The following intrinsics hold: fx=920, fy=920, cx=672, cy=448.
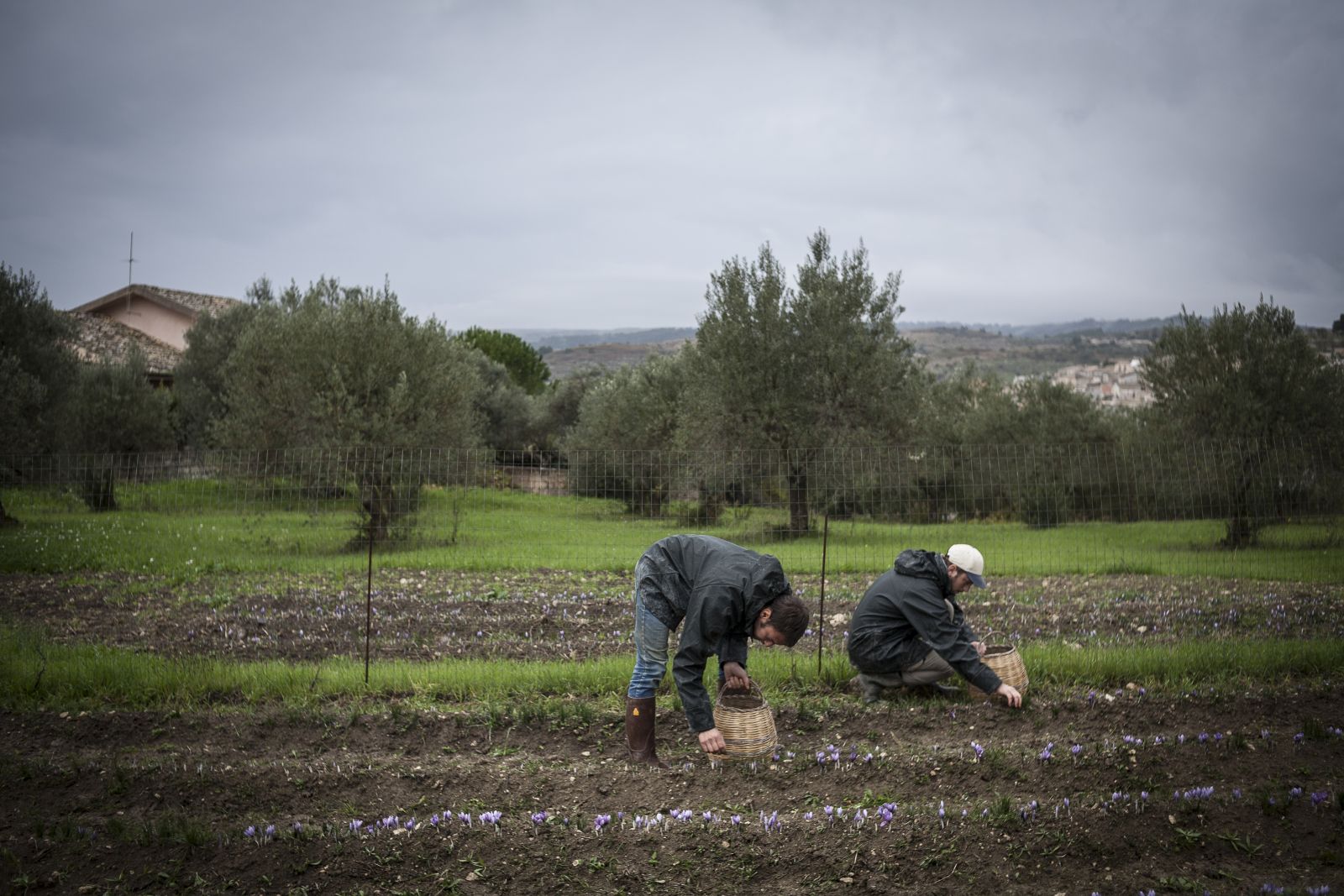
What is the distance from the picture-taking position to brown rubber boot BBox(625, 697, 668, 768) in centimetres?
644

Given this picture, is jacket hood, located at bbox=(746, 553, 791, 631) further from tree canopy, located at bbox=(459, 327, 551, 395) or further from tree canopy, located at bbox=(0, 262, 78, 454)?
tree canopy, located at bbox=(459, 327, 551, 395)

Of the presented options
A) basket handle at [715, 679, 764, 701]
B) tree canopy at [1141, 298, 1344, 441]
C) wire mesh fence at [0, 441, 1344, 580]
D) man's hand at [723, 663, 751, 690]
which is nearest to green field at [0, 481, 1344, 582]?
wire mesh fence at [0, 441, 1344, 580]

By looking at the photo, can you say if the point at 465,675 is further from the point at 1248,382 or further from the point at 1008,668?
the point at 1248,382

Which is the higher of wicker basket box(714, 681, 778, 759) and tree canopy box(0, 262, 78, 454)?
tree canopy box(0, 262, 78, 454)

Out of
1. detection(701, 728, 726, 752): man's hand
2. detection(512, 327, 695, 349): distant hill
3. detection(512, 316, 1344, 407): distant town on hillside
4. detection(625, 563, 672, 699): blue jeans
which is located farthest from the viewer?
detection(512, 327, 695, 349): distant hill

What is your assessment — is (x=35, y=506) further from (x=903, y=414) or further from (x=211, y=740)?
(x=903, y=414)

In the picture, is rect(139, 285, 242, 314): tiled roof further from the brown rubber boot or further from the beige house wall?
the brown rubber boot

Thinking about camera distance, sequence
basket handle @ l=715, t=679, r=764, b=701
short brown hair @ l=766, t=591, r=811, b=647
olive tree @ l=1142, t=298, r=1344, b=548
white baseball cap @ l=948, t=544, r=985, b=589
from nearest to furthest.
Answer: short brown hair @ l=766, t=591, r=811, b=647 → basket handle @ l=715, t=679, r=764, b=701 → white baseball cap @ l=948, t=544, r=985, b=589 → olive tree @ l=1142, t=298, r=1344, b=548

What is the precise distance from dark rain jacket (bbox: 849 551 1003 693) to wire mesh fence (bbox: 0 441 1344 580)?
21.8 feet

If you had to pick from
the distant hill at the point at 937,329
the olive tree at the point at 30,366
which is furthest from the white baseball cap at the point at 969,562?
the distant hill at the point at 937,329

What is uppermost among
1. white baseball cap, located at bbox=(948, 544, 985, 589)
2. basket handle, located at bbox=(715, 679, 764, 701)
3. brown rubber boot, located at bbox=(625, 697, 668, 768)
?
white baseball cap, located at bbox=(948, 544, 985, 589)

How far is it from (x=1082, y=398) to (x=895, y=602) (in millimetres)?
28476

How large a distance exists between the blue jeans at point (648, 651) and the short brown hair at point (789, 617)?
31.9 inches

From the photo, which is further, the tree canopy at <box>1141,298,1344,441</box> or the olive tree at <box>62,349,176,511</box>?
the olive tree at <box>62,349,176,511</box>
